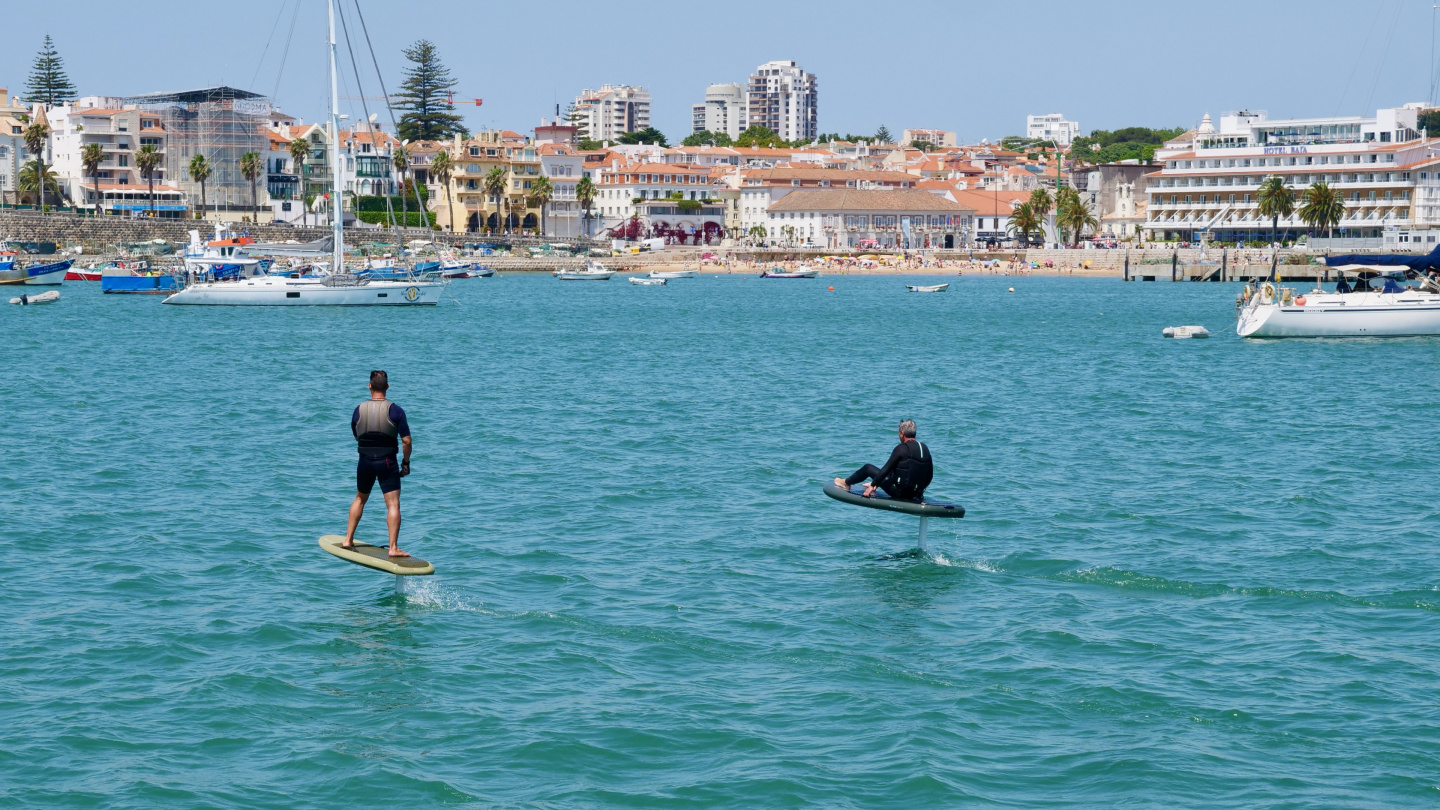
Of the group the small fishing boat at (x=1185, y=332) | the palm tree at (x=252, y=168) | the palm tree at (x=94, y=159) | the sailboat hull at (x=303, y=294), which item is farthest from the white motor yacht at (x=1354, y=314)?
the palm tree at (x=94, y=159)

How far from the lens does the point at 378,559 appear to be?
1562 centimetres

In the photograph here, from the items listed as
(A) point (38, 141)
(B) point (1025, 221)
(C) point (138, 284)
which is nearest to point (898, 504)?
(C) point (138, 284)

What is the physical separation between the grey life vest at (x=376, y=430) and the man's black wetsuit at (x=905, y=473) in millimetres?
5476

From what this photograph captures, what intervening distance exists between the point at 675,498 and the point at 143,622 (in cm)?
952

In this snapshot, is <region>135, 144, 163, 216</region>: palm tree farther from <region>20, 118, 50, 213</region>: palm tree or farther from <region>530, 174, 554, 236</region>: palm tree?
<region>530, 174, 554, 236</region>: palm tree

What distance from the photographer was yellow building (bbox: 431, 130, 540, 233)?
162625 mm

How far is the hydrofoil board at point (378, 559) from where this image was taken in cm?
1537

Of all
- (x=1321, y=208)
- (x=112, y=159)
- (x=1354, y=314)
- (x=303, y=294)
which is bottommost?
(x=1354, y=314)

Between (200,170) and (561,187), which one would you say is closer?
(200,170)

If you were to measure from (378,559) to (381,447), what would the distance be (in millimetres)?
1181

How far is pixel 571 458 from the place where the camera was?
2800cm

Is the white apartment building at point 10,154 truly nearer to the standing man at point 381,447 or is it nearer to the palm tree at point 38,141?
Answer: the palm tree at point 38,141

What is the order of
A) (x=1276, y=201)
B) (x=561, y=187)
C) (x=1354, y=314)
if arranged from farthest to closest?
(x=561, y=187) < (x=1276, y=201) < (x=1354, y=314)

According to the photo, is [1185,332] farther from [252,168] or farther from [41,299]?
[252,168]
